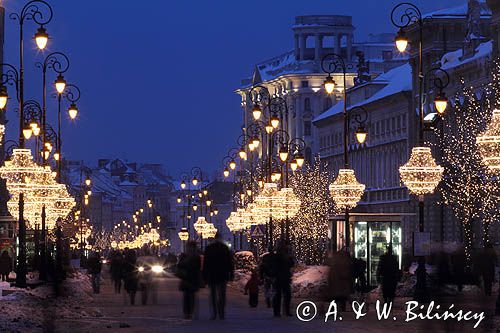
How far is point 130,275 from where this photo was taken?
1727 inches

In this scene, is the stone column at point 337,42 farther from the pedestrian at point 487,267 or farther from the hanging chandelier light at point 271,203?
the pedestrian at point 487,267

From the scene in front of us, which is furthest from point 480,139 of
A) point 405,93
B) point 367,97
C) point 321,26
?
point 321,26

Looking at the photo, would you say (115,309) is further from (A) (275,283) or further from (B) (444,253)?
(B) (444,253)

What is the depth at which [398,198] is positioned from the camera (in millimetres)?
108625

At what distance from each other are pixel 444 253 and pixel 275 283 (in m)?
4.14

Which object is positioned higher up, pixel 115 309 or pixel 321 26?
pixel 321 26

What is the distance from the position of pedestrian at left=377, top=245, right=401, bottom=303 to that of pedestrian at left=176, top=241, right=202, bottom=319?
4.42 m

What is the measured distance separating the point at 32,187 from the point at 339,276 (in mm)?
17436

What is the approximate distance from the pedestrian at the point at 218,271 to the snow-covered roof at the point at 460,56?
53536 mm

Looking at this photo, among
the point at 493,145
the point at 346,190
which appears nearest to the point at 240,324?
the point at 493,145

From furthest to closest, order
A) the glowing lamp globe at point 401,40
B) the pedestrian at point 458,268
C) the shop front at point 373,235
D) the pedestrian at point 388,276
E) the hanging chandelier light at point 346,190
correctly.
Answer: the hanging chandelier light at point 346,190 → the shop front at point 373,235 → the glowing lamp globe at point 401,40 → the pedestrian at point 388,276 → the pedestrian at point 458,268

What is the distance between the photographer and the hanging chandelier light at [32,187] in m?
46.1

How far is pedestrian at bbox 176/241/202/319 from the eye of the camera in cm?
3297

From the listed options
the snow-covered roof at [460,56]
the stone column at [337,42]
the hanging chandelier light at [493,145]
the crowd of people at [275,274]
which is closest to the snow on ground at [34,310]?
the crowd of people at [275,274]
